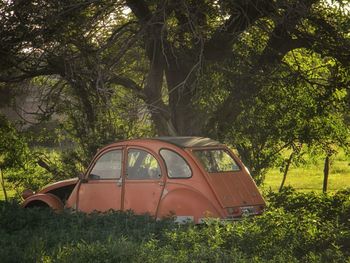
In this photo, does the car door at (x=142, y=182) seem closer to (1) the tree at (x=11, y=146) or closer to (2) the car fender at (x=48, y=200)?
(2) the car fender at (x=48, y=200)

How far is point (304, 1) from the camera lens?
504 inches

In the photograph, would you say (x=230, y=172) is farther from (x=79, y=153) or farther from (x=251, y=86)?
(x=79, y=153)

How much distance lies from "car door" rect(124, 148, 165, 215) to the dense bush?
3.37ft

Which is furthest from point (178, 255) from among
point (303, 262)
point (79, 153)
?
point (79, 153)

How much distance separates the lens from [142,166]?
10.5 metres

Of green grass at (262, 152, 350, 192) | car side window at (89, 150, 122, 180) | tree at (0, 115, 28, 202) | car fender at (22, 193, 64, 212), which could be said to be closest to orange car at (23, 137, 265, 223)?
car side window at (89, 150, 122, 180)

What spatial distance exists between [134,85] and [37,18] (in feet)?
10.8

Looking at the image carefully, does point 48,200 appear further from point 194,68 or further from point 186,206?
point 194,68

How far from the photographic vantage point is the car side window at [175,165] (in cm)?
1010

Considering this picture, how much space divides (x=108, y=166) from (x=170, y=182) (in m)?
1.49

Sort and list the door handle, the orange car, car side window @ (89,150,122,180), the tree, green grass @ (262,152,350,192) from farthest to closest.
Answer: green grass @ (262,152,350,192) < the tree < car side window @ (89,150,122,180) < the door handle < the orange car

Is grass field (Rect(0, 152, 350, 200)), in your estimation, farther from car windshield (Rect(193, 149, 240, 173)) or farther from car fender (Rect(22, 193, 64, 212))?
car windshield (Rect(193, 149, 240, 173))

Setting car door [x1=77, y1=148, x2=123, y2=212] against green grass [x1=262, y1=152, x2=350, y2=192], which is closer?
car door [x1=77, y1=148, x2=123, y2=212]

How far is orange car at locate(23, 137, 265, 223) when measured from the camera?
9789 millimetres
